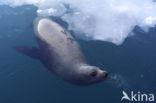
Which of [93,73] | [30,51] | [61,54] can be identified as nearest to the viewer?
[93,73]

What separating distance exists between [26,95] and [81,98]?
128cm

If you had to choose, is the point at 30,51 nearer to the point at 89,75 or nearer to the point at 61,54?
the point at 61,54

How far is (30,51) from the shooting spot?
23.2 feet

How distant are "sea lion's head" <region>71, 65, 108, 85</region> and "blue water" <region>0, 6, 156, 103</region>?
0.31 m

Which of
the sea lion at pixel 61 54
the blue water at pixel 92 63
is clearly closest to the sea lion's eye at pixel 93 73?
the sea lion at pixel 61 54

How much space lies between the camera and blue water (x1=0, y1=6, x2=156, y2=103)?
600 centimetres

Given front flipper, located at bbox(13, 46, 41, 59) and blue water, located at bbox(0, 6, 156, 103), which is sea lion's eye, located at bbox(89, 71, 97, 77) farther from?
front flipper, located at bbox(13, 46, 41, 59)

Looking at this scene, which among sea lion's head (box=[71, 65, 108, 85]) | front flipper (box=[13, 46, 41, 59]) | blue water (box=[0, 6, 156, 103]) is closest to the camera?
sea lion's head (box=[71, 65, 108, 85])

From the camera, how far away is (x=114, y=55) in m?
7.00

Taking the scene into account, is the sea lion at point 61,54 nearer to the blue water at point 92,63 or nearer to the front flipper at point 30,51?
the front flipper at point 30,51

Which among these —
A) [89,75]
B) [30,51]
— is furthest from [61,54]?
[89,75]

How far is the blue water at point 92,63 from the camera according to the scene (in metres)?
6.00

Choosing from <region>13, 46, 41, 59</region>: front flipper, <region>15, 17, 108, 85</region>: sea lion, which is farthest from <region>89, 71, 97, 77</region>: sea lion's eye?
<region>13, 46, 41, 59</region>: front flipper

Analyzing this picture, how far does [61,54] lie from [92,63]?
0.81 metres
